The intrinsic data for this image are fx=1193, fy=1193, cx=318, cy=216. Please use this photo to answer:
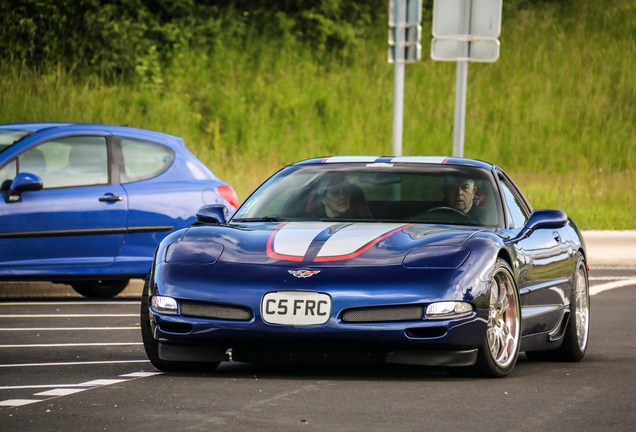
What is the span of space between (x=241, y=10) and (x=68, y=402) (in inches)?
1033

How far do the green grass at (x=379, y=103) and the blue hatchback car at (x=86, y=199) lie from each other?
11112mm

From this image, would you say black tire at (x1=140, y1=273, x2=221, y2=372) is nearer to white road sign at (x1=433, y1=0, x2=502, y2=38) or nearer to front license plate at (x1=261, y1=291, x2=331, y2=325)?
front license plate at (x1=261, y1=291, x2=331, y2=325)

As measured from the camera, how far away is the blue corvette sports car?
603 centimetres

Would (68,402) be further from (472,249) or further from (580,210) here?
(580,210)

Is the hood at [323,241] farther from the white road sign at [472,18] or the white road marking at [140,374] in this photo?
the white road sign at [472,18]

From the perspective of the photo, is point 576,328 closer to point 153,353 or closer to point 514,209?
point 514,209

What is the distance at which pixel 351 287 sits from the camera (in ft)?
19.7

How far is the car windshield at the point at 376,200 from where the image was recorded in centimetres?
725

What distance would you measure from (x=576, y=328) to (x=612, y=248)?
9218 mm

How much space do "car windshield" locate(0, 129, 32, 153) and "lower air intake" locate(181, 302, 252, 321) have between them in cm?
508

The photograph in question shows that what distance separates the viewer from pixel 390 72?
30281 millimetres

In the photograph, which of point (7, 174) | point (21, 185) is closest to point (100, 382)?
point (21, 185)

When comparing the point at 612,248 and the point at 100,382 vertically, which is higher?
the point at 100,382

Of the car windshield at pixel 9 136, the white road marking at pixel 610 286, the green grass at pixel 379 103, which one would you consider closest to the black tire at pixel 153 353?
the car windshield at pixel 9 136
